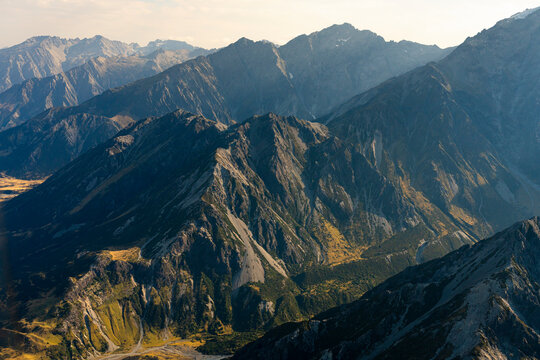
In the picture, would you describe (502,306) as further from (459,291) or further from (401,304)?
(401,304)

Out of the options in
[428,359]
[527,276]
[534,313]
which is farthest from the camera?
[527,276]

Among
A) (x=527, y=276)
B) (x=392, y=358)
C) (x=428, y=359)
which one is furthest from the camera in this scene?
(x=527, y=276)

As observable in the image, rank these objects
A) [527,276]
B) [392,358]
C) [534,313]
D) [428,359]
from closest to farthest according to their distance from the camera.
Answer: [428,359] < [392,358] < [534,313] < [527,276]

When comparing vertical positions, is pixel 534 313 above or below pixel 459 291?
below

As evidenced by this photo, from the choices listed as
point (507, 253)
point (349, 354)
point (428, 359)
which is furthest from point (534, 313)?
point (349, 354)

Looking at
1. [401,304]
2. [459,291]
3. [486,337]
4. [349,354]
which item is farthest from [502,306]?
[349,354]

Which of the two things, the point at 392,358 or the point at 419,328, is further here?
the point at 419,328

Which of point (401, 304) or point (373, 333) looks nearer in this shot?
point (373, 333)

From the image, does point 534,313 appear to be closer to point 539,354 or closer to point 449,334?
point 539,354

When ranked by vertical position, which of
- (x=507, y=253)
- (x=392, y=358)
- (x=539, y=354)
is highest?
(x=507, y=253)
